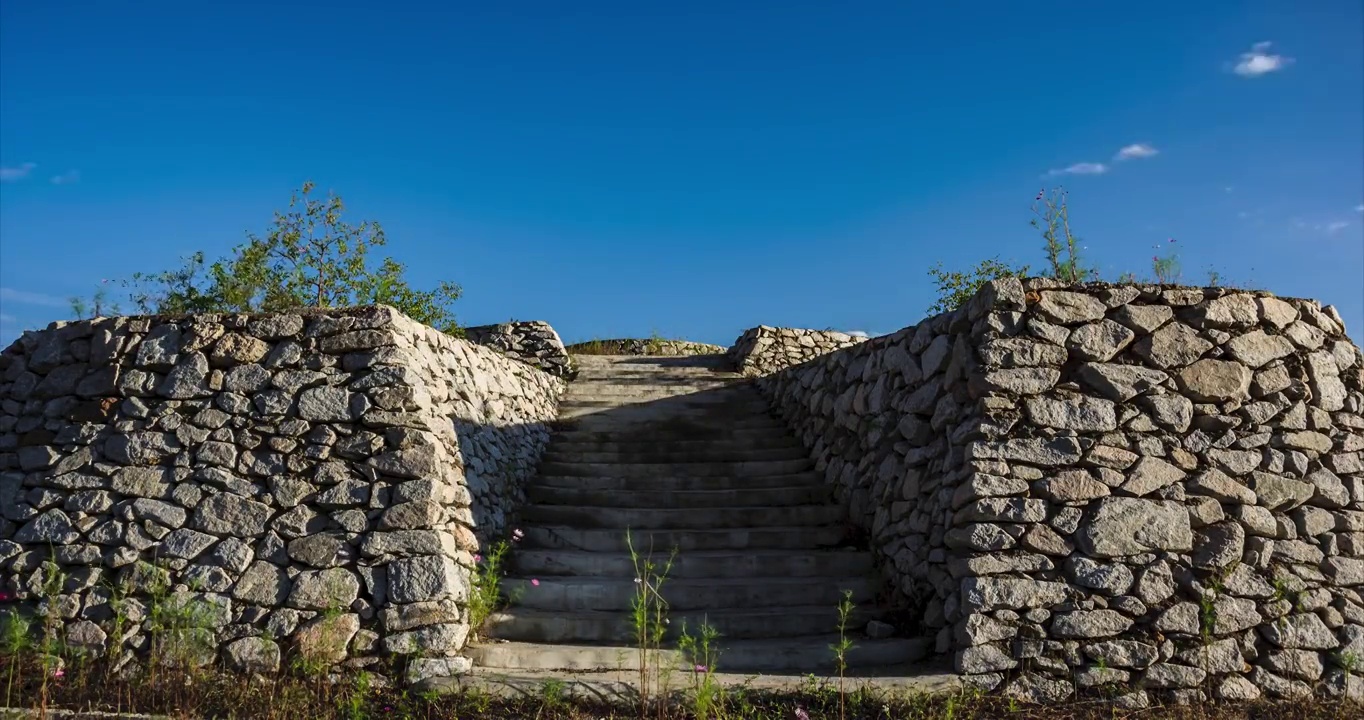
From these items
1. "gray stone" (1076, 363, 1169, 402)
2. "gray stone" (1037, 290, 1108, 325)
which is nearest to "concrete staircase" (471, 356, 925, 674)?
"gray stone" (1076, 363, 1169, 402)

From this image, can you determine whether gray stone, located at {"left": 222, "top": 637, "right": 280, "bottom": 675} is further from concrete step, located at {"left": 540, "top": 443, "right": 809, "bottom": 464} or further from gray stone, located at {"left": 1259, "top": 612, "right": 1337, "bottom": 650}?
gray stone, located at {"left": 1259, "top": 612, "right": 1337, "bottom": 650}

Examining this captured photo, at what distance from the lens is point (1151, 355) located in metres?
5.45

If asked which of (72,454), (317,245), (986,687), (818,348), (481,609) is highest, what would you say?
(317,245)

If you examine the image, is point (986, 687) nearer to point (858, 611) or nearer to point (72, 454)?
point (858, 611)

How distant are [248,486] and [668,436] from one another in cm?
462

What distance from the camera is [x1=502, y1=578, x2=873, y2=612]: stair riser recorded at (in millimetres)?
6055

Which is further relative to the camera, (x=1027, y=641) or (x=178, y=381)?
(x=178, y=381)

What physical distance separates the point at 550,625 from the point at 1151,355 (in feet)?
14.9

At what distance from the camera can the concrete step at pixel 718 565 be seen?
6512mm

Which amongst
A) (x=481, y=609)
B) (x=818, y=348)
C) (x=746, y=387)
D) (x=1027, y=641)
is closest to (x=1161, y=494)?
(x=1027, y=641)

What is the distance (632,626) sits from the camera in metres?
5.68

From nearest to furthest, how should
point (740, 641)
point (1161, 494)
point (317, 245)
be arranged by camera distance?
1. point (1161, 494)
2. point (740, 641)
3. point (317, 245)

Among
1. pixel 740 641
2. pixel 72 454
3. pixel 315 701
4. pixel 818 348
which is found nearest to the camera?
pixel 315 701

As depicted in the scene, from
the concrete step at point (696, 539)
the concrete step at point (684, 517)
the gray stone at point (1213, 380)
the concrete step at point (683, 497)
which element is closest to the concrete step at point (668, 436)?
the concrete step at point (683, 497)
